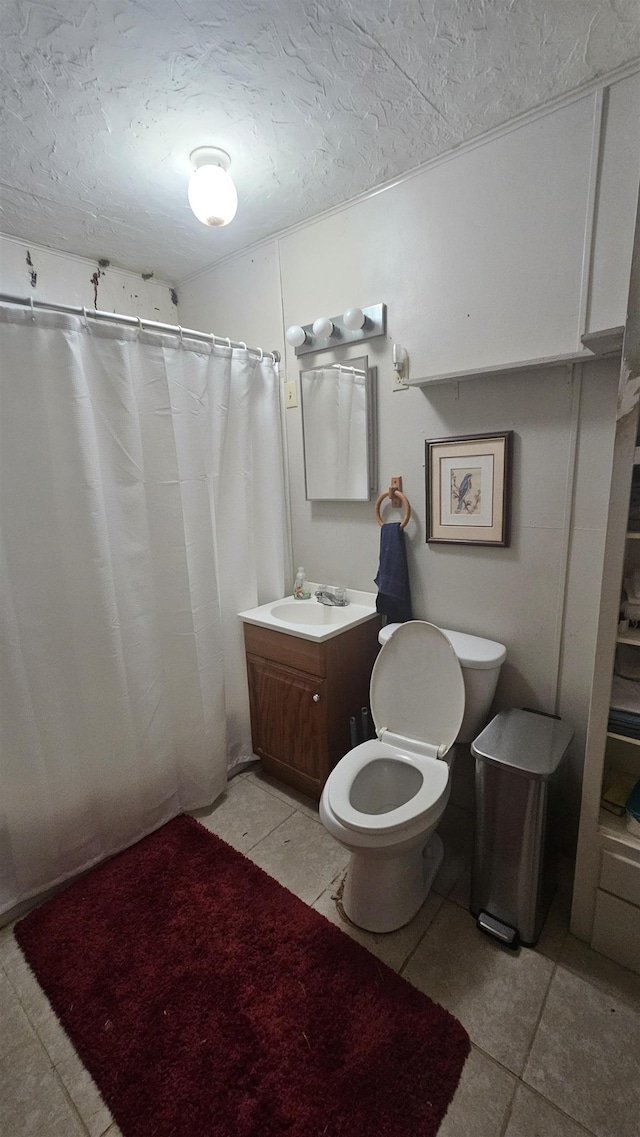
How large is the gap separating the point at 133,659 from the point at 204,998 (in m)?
1.04

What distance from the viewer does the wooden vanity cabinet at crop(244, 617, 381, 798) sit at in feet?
6.13

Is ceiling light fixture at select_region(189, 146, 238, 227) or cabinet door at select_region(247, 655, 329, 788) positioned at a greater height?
ceiling light fixture at select_region(189, 146, 238, 227)

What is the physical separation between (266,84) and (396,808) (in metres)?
2.15

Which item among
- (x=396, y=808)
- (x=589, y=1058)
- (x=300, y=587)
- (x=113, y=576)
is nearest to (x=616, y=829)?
(x=589, y=1058)

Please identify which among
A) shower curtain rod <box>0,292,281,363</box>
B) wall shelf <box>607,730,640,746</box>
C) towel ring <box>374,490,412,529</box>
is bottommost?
wall shelf <box>607,730,640,746</box>

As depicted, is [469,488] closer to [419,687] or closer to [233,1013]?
[419,687]

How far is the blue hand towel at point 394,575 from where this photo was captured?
74.4 inches

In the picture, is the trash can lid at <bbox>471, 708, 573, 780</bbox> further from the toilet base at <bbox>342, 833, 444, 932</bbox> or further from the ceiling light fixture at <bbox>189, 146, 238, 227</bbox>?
the ceiling light fixture at <bbox>189, 146, 238, 227</bbox>

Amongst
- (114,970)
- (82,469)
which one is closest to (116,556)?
(82,469)

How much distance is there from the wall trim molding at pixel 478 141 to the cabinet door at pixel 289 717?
1883mm

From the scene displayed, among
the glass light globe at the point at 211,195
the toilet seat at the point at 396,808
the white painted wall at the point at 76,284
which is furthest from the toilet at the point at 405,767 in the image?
the white painted wall at the point at 76,284

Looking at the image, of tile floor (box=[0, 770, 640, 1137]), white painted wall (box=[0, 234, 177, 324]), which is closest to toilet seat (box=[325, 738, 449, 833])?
tile floor (box=[0, 770, 640, 1137])

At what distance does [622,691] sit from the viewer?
1.31 m

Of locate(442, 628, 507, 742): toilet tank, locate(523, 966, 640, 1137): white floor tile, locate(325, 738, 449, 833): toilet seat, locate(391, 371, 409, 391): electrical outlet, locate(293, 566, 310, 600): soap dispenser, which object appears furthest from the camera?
locate(293, 566, 310, 600): soap dispenser
